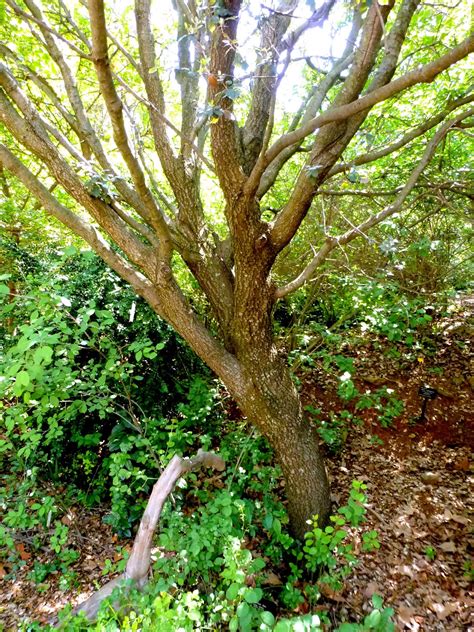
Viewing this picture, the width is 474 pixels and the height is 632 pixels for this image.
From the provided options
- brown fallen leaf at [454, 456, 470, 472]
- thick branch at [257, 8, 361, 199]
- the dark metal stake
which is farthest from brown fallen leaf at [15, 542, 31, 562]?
brown fallen leaf at [454, 456, 470, 472]

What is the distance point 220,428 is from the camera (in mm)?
3598

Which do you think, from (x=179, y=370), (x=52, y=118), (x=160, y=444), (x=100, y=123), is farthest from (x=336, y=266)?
(x=52, y=118)

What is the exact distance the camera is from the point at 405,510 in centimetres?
299

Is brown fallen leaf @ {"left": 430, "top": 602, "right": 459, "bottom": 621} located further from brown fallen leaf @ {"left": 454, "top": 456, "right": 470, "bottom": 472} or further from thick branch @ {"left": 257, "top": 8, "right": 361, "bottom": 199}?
thick branch @ {"left": 257, "top": 8, "right": 361, "bottom": 199}

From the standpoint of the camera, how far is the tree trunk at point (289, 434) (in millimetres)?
2541

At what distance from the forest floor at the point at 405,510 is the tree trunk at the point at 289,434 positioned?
0.49m

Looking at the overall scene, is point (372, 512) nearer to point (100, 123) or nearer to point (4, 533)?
point (4, 533)

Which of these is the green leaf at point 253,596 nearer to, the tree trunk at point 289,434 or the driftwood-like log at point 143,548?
the driftwood-like log at point 143,548

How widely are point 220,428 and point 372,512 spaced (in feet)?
5.35

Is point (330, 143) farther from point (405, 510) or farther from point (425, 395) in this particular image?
point (405, 510)

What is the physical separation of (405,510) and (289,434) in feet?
4.73

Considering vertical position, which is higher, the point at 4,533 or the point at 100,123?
the point at 100,123

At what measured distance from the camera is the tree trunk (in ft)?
8.34

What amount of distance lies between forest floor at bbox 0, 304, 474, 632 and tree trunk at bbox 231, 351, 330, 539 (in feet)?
1.62
